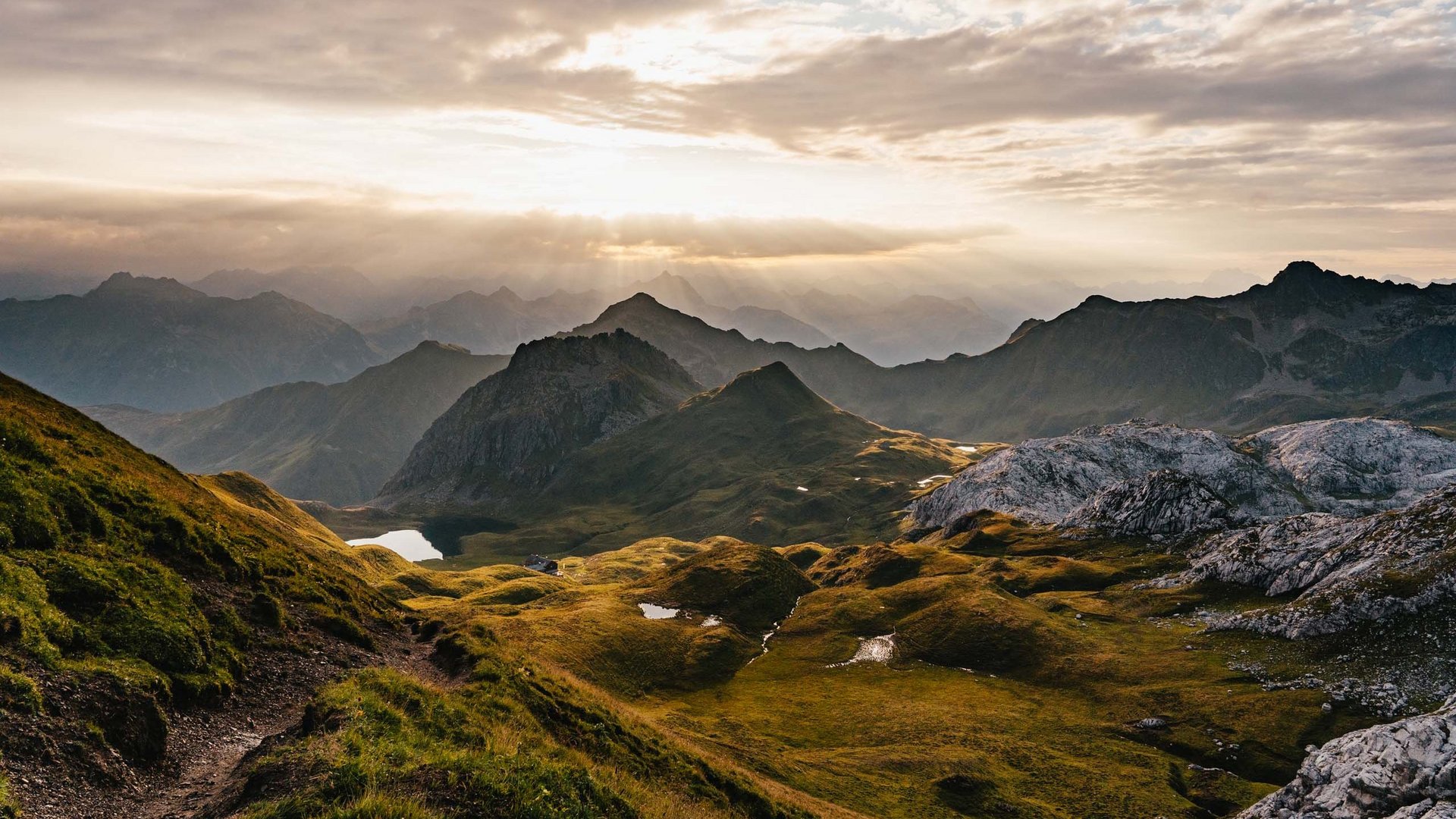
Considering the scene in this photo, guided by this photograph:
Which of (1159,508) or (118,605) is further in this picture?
(1159,508)

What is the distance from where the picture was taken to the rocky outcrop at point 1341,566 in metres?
94.5

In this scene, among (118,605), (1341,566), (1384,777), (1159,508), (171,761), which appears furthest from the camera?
(1159,508)

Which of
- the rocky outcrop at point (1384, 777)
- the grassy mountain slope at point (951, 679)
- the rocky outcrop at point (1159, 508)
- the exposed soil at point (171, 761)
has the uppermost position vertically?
the exposed soil at point (171, 761)

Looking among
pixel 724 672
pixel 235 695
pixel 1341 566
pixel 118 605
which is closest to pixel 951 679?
pixel 724 672

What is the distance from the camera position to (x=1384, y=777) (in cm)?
4584

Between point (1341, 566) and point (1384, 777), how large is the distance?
80.4 metres

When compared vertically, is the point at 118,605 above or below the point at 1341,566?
above

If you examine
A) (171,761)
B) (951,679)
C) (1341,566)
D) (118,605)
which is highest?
(118,605)

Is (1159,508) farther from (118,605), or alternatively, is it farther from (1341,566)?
(118,605)

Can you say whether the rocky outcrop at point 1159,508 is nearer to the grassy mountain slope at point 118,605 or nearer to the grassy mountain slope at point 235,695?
the grassy mountain slope at point 235,695

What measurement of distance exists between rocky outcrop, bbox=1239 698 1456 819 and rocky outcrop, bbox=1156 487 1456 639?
55937mm

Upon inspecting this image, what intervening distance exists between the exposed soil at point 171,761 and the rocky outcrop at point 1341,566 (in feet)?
395

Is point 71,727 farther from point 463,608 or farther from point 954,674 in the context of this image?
point 463,608

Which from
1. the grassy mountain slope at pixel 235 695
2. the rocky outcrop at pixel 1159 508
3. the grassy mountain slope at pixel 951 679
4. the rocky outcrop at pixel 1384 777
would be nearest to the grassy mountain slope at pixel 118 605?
Answer: the grassy mountain slope at pixel 235 695
